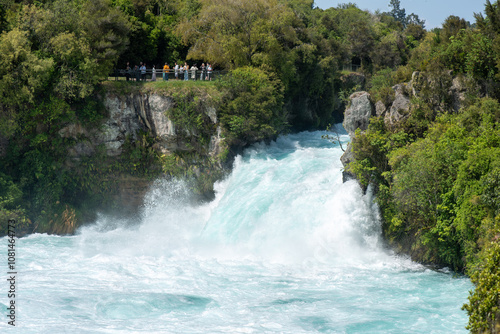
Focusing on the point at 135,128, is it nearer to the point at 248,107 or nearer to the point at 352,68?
the point at 248,107

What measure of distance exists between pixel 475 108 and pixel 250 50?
60.5 ft

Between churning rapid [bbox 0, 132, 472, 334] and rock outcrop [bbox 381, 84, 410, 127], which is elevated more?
rock outcrop [bbox 381, 84, 410, 127]

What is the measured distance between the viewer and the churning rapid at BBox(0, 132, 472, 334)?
19.3m

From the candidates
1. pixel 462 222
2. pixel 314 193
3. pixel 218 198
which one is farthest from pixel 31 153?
pixel 462 222

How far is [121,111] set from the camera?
35500mm

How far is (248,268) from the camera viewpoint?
25156mm

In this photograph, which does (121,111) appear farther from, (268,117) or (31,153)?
(268,117)

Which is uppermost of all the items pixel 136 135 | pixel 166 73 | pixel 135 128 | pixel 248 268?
pixel 166 73

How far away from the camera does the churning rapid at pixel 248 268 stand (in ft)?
63.2

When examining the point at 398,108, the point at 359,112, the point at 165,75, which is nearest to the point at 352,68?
the point at 165,75

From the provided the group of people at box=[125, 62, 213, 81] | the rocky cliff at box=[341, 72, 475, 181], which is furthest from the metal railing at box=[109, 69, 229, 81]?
the rocky cliff at box=[341, 72, 475, 181]

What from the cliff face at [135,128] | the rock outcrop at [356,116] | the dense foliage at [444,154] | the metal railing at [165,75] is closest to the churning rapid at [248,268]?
the dense foliage at [444,154]

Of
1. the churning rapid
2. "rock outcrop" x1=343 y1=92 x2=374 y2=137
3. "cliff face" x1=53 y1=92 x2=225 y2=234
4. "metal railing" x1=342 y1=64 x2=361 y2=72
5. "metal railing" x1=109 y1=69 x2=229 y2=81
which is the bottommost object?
the churning rapid

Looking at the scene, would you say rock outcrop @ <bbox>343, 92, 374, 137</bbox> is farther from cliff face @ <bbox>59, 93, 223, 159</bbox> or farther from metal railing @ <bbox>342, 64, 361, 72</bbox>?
metal railing @ <bbox>342, 64, 361, 72</bbox>
